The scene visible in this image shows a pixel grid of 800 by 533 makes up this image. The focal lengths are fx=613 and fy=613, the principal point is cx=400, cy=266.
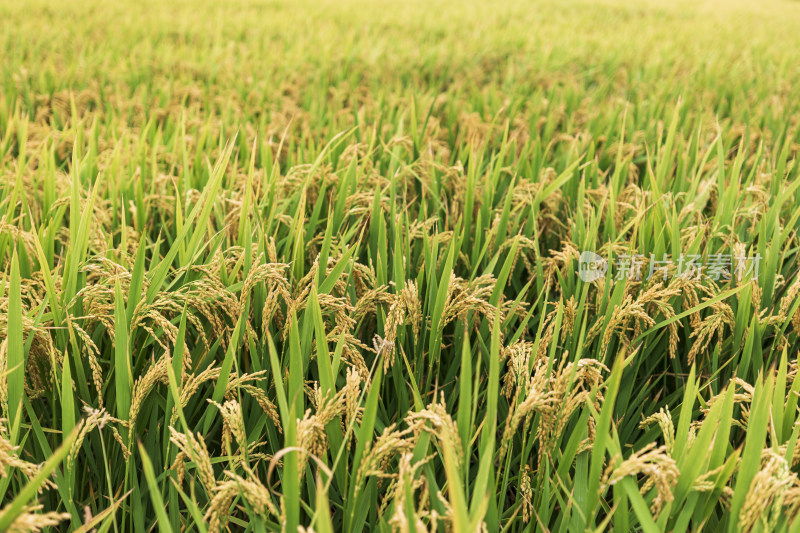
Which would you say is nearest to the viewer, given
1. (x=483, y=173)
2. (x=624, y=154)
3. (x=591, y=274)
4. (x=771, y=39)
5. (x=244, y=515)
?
(x=244, y=515)

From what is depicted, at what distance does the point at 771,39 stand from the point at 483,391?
7.74 m

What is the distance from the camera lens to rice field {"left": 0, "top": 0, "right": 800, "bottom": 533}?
941 mm

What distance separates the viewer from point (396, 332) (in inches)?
50.3

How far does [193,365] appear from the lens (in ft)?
4.42

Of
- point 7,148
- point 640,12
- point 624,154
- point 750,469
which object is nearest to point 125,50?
point 7,148

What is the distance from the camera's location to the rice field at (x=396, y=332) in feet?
3.09

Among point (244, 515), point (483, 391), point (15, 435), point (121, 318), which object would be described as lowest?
point (244, 515)

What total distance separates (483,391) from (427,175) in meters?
0.92

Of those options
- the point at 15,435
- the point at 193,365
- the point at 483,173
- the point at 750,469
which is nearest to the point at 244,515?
the point at 193,365

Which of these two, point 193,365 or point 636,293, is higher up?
point 636,293

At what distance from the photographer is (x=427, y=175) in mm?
2059

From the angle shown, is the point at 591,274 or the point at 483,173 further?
the point at 483,173

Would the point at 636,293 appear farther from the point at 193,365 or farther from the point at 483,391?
the point at 193,365

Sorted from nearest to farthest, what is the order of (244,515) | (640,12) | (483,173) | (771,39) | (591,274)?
(244,515) < (591,274) < (483,173) < (771,39) < (640,12)
